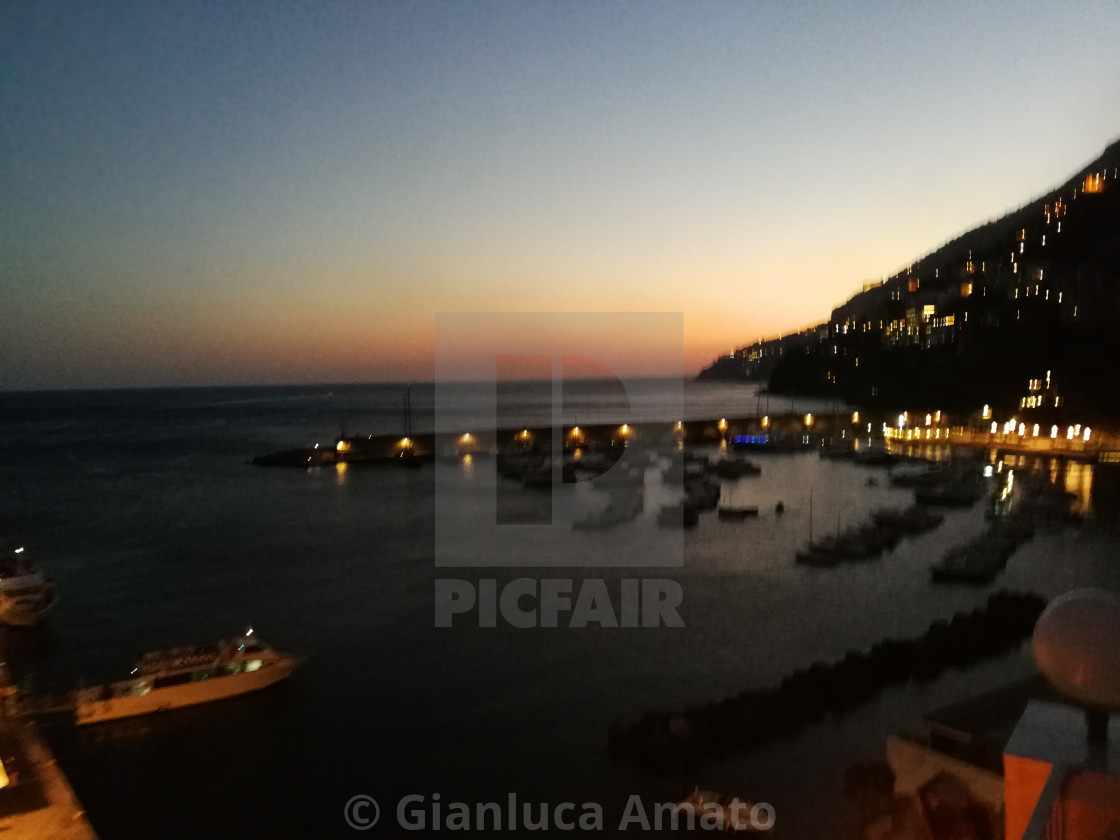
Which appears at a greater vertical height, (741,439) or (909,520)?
(741,439)

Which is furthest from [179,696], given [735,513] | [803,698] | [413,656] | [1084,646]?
[735,513]

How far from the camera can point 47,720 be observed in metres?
5.14

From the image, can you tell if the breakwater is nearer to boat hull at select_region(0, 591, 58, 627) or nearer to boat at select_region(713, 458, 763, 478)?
boat hull at select_region(0, 591, 58, 627)

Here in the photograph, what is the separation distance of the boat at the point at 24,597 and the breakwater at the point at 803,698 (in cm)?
583

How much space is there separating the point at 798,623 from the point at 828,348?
3546 centimetres

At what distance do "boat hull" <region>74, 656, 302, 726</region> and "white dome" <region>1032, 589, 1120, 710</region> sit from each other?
5.33m

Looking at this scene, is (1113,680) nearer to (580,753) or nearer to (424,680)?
(580,753)

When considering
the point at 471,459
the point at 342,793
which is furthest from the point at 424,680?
the point at 471,459

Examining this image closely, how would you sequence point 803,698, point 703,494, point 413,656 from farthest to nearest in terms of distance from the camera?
point 703,494
point 413,656
point 803,698

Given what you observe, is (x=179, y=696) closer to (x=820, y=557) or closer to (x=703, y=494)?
(x=820, y=557)

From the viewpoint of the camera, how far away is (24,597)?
7.16m

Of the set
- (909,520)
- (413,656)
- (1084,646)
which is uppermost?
(1084,646)

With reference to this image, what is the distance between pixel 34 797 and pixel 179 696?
5.97 feet

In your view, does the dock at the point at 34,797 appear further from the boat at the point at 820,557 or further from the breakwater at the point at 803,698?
the boat at the point at 820,557
